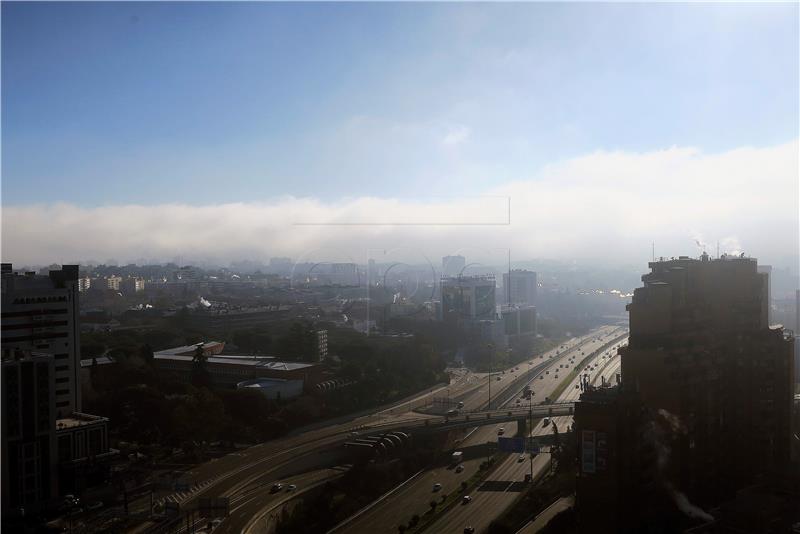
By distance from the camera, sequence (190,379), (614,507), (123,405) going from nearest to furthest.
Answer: (614,507)
(123,405)
(190,379)

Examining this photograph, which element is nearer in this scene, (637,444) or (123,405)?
(637,444)

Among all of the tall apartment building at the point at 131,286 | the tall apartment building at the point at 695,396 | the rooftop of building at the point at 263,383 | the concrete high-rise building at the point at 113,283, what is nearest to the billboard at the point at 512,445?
the tall apartment building at the point at 695,396

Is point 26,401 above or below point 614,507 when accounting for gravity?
above

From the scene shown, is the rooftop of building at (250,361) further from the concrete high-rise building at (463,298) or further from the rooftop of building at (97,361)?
the concrete high-rise building at (463,298)

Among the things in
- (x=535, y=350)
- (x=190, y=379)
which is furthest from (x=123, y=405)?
(x=535, y=350)

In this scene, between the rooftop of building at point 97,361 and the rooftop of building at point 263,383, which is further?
the rooftop of building at point 97,361

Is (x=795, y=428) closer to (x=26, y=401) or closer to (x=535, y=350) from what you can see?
(x=26, y=401)
